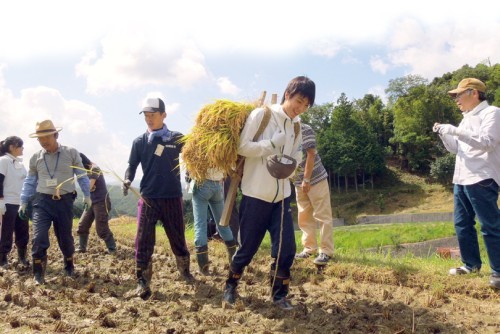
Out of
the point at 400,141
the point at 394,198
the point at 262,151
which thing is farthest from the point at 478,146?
the point at 400,141

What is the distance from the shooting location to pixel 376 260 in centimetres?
582

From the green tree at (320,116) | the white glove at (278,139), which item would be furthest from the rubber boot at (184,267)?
the green tree at (320,116)

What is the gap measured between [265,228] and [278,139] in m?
0.87

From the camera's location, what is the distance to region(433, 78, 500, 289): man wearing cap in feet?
14.6

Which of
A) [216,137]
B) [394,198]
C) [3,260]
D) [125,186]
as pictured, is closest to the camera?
[216,137]

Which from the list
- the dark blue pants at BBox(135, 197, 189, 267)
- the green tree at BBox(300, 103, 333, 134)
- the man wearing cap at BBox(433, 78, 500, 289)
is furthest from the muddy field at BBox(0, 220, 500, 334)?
the green tree at BBox(300, 103, 333, 134)

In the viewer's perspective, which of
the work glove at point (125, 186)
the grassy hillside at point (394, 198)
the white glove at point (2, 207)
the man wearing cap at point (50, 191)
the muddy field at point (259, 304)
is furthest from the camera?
the grassy hillside at point (394, 198)

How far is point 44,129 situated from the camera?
18.8ft

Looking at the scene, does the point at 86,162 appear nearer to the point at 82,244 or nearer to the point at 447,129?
the point at 82,244

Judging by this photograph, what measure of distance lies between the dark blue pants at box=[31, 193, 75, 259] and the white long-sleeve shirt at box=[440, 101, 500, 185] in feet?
15.6

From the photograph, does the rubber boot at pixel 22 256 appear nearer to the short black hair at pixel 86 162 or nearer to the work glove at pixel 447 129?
the short black hair at pixel 86 162

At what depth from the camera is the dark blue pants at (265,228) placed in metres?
4.11

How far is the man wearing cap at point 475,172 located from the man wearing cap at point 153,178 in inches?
115

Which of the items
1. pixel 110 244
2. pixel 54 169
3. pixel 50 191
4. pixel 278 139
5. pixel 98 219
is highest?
pixel 278 139
